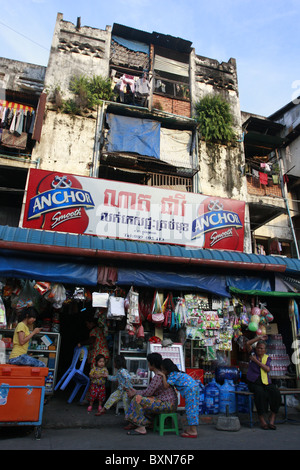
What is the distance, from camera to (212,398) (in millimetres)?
7086

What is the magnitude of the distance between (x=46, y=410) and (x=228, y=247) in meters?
7.02

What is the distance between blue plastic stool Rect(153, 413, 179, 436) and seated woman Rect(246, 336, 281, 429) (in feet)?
5.68

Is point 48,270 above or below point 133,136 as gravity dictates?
below

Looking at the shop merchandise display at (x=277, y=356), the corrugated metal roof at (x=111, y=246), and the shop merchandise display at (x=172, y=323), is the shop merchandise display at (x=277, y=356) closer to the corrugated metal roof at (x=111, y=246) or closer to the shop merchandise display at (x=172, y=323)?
the shop merchandise display at (x=172, y=323)

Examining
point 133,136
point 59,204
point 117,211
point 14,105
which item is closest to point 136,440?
point 117,211

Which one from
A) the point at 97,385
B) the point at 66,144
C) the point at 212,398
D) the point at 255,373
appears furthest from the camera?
the point at 66,144

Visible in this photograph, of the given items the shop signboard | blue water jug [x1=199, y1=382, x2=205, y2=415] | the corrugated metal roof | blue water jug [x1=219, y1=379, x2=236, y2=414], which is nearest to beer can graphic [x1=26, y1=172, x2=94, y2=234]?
the shop signboard

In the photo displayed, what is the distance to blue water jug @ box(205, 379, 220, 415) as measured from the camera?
23.1 ft

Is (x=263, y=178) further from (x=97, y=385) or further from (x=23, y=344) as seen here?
(x=23, y=344)

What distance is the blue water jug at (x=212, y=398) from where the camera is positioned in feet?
23.1

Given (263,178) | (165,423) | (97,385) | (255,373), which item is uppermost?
(263,178)

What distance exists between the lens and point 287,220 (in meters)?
15.2

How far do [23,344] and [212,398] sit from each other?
4.11 meters
